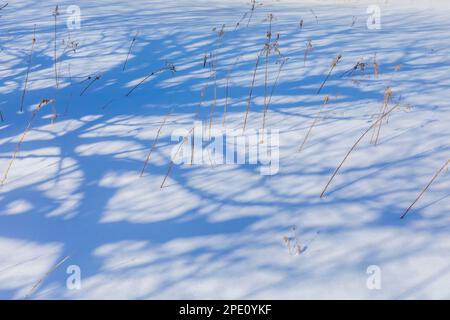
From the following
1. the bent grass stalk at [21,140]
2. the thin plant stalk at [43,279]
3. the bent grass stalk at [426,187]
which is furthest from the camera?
the bent grass stalk at [21,140]

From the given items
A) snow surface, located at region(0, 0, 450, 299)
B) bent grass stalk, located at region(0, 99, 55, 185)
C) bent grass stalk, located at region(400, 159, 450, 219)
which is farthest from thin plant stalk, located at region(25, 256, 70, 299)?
bent grass stalk, located at region(400, 159, 450, 219)

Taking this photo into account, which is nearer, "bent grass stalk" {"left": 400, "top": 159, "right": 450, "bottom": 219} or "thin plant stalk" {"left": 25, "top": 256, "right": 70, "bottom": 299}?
"thin plant stalk" {"left": 25, "top": 256, "right": 70, "bottom": 299}

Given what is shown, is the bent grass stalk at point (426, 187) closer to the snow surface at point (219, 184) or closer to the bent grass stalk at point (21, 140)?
the snow surface at point (219, 184)

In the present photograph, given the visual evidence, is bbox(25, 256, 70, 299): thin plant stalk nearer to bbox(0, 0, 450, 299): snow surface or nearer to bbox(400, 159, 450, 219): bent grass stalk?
bbox(0, 0, 450, 299): snow surface

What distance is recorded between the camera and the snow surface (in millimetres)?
1948

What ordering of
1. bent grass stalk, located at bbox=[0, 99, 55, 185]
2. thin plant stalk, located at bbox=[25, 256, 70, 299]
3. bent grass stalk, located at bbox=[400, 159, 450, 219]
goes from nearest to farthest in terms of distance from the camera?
1. thin plant stalk, located at bbox=[25, 256, 70, 299]
2. bent grass stalk, located at bbox=[400, 159, 450, 219]
3. bent grass stalk, located at bbox=[0, 99, 55, 185]

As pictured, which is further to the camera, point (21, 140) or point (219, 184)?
point (21, 140)

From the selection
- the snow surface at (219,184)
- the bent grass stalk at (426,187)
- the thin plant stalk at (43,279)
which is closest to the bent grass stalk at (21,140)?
the snow surface at (219,184)

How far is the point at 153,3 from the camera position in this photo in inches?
285

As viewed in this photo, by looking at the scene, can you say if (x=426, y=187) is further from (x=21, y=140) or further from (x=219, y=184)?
(x=21, y=140)

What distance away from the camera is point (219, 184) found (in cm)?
261

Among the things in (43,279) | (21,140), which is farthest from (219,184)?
(21,140)

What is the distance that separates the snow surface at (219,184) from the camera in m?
1.95
